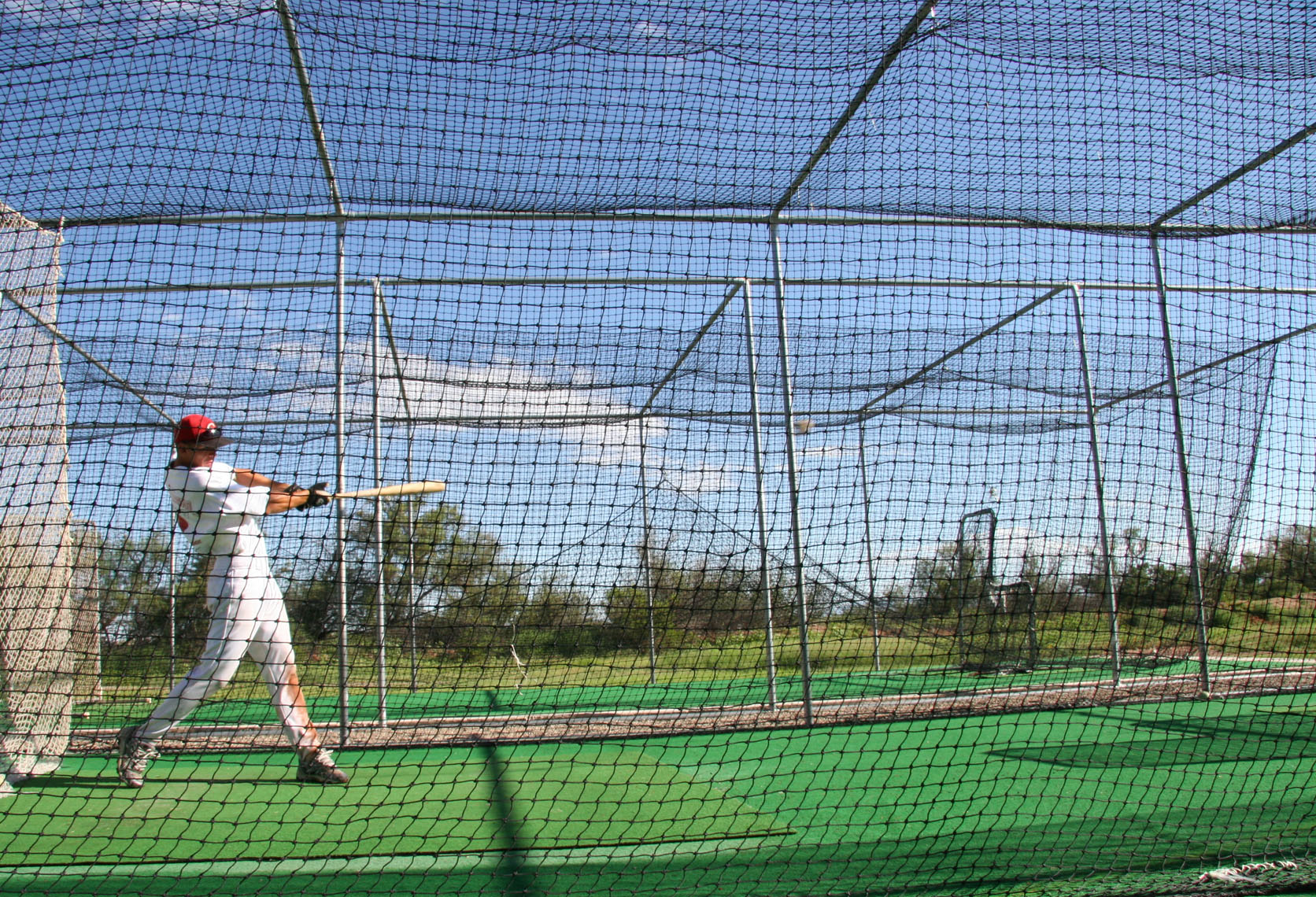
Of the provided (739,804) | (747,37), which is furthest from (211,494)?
(747,37)

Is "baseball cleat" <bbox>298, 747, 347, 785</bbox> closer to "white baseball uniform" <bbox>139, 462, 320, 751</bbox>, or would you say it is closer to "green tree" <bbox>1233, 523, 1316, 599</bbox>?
"white baseball uniform" <bbox>139, 462, 320, 751</bbox>

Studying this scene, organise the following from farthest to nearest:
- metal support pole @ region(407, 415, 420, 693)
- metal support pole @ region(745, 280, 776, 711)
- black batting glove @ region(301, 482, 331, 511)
→ 1. metal support pole @ region(745, 280, 776, 711)
2. metal support pole @ region(407, 415, 420, 693)
3. black batting glove @ region(301, 482, 331, 511)

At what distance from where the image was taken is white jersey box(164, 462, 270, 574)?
331 centimetres

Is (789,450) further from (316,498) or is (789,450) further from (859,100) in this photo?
(316,498)

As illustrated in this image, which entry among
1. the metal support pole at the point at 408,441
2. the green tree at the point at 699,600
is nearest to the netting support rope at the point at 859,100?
the green tree at the point at 699,600

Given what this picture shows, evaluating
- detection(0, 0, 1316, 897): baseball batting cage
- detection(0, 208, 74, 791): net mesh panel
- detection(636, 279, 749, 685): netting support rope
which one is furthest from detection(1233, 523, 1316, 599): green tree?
detection(0, 208, 74, 791): net mesh panel

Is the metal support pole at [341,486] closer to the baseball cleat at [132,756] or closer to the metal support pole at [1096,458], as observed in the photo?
the baseball cleat at [132,756]

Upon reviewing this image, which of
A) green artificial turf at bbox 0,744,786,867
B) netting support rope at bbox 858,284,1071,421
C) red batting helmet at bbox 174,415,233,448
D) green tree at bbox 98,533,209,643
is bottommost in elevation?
green artificial turf at bbox 0,744,786,867

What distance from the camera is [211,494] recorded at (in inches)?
132

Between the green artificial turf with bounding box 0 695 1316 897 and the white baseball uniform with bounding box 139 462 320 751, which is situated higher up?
the white baseball uniform with bounding box 139 462 320 751

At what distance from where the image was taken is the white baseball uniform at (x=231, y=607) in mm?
3268

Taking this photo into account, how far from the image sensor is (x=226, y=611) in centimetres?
337

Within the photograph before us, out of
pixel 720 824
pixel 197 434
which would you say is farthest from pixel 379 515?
pixel 720 824

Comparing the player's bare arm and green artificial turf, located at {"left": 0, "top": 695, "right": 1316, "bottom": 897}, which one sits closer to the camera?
green artificial turf, located at {"left": 0, "top": 695, "right": 1316, "bottom": 897}
